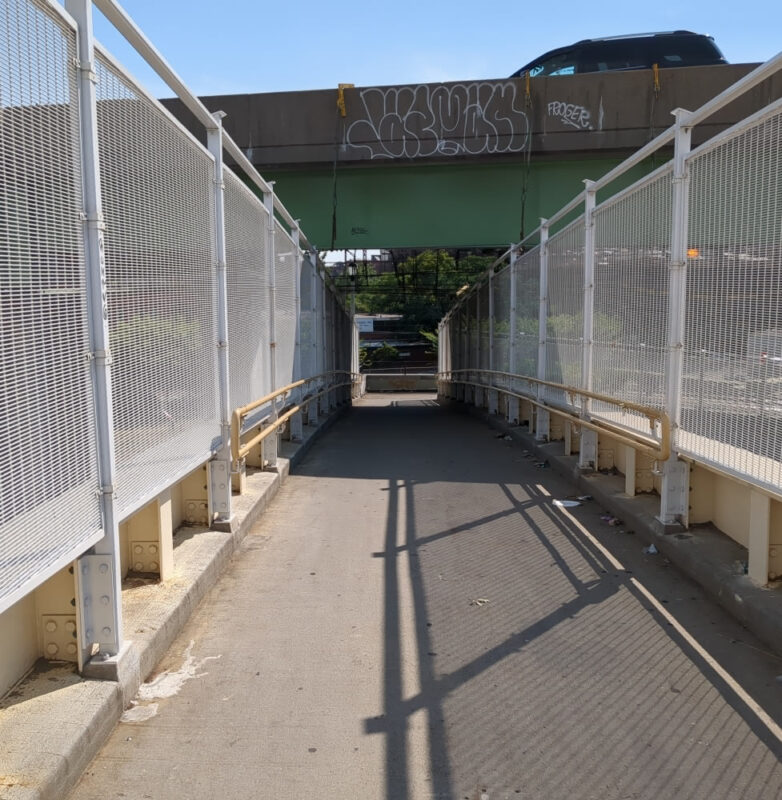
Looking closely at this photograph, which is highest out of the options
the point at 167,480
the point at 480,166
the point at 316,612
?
the point at 480,166

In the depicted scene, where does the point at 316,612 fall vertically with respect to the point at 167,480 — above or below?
below

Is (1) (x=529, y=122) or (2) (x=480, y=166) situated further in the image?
(2) (x=480, y=166)

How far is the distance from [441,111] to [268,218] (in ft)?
22.3

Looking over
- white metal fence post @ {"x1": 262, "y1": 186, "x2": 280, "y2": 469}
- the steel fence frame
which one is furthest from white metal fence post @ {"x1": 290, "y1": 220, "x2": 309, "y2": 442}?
the steel fence frame

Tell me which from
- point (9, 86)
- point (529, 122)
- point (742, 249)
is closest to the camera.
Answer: point (9, 86)

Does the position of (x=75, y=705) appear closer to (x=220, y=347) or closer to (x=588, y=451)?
(x=220, y=347)

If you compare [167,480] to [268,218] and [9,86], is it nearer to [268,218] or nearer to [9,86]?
[9,86]

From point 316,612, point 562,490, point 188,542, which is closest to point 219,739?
point 316,612

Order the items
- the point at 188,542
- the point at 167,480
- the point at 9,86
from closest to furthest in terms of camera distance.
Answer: the point at 9,86, the point at 167,480, the point at 188,542

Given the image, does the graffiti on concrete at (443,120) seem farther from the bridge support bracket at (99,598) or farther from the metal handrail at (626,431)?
the bridge support bracket at (99,598)

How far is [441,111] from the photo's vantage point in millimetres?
13547

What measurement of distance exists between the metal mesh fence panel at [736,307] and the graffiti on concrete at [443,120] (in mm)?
8865

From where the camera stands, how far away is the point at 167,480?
4203mm

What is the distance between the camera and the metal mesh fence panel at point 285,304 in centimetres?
866
